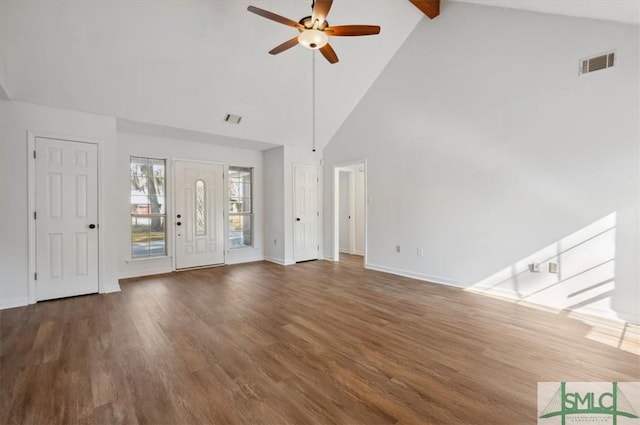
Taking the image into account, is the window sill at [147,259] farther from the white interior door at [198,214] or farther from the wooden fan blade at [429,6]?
the wooden fan blade at [429,6]

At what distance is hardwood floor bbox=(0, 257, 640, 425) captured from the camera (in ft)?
5.87

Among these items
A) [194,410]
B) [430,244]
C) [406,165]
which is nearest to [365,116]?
[406,165]

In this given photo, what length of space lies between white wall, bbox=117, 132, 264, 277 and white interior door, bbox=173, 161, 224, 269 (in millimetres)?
158

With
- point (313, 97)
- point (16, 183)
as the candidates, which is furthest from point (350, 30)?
point (16, 183)

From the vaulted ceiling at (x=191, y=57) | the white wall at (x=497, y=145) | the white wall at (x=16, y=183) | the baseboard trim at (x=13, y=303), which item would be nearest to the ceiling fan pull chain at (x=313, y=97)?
the vaulted ceiling at (x=191, y=57)

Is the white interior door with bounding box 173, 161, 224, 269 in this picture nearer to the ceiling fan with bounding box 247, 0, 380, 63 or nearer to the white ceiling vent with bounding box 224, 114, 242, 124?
the white ceiling vent with bounding box 224, 114, 242, 124

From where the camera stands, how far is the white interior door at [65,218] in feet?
12.5

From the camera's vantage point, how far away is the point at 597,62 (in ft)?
10.6

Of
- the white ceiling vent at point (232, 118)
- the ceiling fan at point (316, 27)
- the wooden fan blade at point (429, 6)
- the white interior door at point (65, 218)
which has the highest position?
the wooden fan blade at point (429, 6)

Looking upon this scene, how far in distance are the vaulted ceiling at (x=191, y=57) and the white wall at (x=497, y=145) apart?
1.09 ft

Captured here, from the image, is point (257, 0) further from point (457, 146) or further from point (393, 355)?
point (393, 355)

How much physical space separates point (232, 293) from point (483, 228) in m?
3.88

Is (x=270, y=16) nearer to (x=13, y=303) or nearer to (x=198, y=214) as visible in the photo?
(x=198, y=214)

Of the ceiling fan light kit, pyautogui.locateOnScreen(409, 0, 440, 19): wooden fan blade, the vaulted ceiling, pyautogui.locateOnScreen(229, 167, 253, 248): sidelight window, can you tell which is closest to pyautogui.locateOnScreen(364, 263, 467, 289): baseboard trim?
pyautogui.locateOnScreen(229, 167, 253, 248): sidelight window
